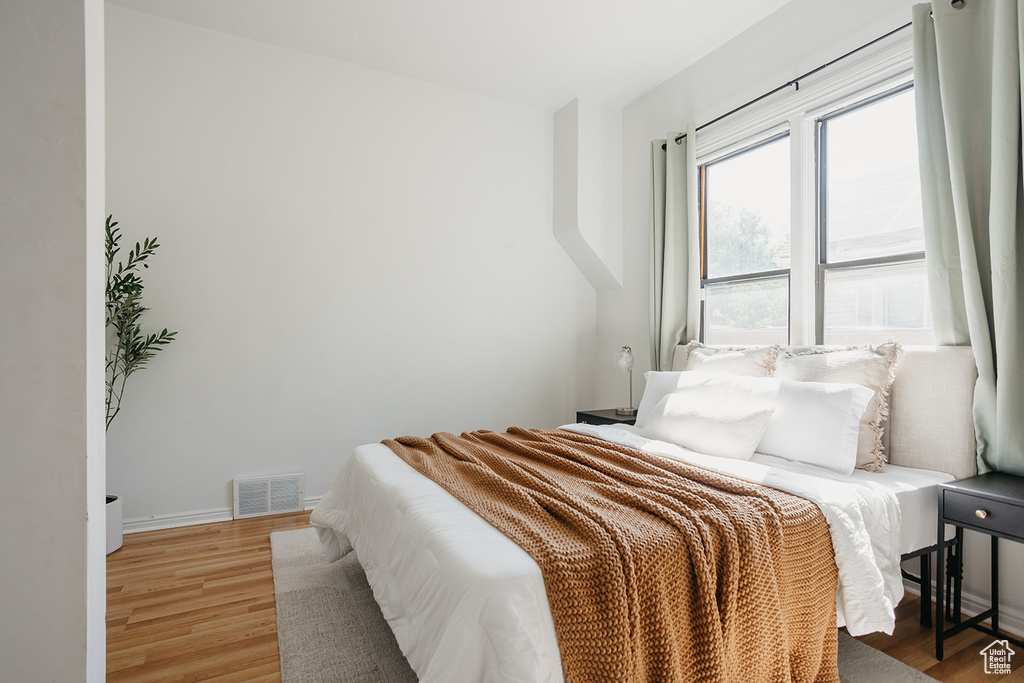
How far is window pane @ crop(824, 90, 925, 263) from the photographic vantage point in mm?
2502

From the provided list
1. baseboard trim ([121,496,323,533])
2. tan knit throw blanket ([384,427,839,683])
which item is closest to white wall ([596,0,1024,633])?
tan knit throw blanket ([384,427,839,683])

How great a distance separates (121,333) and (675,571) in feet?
9.78

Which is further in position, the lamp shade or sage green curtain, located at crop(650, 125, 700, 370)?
the lamp shade

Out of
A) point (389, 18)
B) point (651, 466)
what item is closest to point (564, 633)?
point (651, 466)

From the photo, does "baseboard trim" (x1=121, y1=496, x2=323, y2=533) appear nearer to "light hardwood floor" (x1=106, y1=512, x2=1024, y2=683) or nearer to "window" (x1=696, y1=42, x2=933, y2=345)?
"light hardwood floor" (x1=106, y1=512, x2=1024, y2=683)

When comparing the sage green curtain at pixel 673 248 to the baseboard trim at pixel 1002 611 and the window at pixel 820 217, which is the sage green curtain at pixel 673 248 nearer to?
the window at pixel 820 217

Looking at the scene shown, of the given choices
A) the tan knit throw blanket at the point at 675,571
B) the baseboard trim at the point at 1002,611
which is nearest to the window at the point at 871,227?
the baseboard trim at the point at 1002,611

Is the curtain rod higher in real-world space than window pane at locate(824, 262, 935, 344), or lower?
higher

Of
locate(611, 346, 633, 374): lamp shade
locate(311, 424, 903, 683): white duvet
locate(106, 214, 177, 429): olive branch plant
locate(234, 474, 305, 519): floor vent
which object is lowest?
locate(234, 474, 305, 519): floor vent

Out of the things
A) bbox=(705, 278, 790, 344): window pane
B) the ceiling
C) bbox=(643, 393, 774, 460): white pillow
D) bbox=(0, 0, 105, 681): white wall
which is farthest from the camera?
bbox=(705, 278, 790, 344): window pane

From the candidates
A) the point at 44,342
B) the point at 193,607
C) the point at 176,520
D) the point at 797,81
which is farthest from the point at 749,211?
the point at 176,520

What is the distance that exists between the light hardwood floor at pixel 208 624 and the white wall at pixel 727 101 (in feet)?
1.41

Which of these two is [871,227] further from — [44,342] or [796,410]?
[44,342]

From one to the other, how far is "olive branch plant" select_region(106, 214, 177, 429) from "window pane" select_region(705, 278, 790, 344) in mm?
3264
